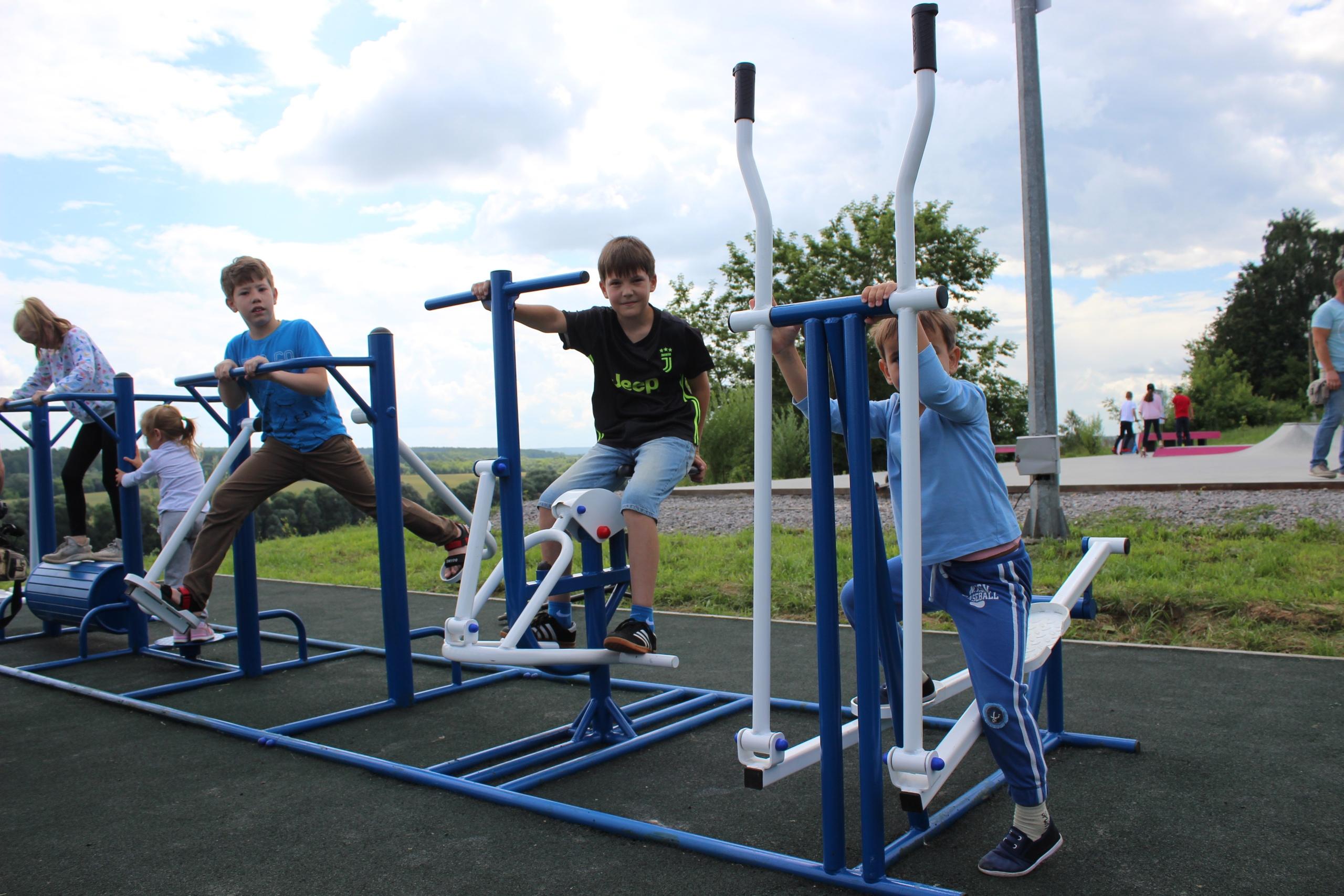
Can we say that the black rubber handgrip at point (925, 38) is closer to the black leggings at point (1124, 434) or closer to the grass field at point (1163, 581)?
the grass field at point (1163, 581)

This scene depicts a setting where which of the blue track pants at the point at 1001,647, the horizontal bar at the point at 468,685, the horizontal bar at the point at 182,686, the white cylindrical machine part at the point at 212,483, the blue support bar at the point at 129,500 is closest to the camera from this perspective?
the blue track pants at the point at 1001,647

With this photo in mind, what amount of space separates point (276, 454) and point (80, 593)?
1852 mm

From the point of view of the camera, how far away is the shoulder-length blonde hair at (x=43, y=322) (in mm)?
5582

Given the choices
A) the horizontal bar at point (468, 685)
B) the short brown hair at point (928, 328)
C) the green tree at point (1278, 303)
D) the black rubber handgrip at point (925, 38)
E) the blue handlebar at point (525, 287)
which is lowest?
the horizontal bar at point (468, 685)

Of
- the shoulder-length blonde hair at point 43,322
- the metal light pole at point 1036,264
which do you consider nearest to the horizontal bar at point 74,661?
the shoulder-length blonde hair at point 43,322

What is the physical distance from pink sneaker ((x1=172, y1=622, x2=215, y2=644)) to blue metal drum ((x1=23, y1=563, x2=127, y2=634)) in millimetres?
375

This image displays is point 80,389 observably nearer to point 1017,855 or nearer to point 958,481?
point 958,481

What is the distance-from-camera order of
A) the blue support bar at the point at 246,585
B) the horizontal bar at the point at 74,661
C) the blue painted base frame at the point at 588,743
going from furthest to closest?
the horizontal bar at the point at 74,661 → the blue support bar at the point at 246,585 → the blue painted base frame at the point at 588,743

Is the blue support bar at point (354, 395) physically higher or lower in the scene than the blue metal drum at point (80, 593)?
higher

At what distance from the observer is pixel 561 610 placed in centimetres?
313

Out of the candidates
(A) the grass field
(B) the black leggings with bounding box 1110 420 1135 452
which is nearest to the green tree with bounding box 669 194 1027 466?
(B) the black leggings with bounding box 1110 420 1135 452

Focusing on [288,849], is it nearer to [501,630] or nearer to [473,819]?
[473,819]

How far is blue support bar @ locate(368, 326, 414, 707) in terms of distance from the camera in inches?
151

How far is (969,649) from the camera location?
2.14 metres
